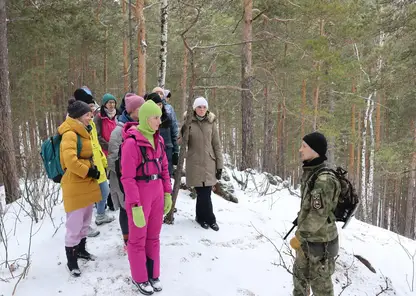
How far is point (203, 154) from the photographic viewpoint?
14.9ft

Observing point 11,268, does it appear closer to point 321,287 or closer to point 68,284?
point 68,284

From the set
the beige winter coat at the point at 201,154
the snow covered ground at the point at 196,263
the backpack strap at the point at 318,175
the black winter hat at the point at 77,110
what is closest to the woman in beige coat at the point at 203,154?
the beige winter coat at the point at 201,154

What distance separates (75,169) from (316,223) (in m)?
2.41

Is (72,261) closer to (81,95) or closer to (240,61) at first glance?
(81,95)

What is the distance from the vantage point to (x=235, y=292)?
3.41 m

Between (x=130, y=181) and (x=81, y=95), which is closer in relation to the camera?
(x=130, y=181)

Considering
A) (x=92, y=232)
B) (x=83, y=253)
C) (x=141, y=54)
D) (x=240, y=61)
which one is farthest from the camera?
(x=240, y=61)

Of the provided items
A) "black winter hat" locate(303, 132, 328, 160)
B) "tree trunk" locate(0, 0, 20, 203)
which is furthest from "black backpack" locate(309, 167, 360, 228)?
"tree trunk" locate(0, 0, 20, 203)

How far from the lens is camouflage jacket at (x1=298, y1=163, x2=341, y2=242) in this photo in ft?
8.77

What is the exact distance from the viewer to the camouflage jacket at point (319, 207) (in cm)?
267

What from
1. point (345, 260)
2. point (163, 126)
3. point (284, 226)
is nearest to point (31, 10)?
point (163, 126)

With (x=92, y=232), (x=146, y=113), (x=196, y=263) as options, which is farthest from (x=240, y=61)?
(x=146, y=113)

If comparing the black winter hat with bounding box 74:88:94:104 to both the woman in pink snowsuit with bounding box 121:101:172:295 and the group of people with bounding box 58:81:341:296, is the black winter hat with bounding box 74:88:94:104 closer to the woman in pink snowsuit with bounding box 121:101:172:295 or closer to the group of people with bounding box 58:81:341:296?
the group of people with bounding box 58:81:341:296

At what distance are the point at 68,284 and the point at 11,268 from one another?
2.49 feet
